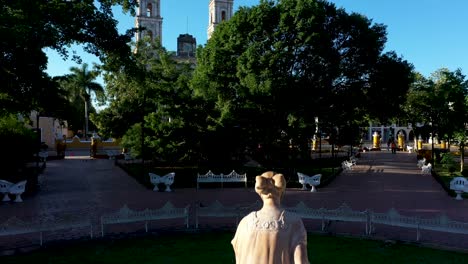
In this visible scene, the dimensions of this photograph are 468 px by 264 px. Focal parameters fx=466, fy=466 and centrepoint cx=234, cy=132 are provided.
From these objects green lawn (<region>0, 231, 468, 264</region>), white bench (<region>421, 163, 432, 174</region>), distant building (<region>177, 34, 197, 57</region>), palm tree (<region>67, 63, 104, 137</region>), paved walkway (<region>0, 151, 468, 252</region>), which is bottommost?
green lawn (<region>0, 231, 468, 264</region>)

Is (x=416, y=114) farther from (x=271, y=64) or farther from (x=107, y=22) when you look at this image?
(x=107, y=22)

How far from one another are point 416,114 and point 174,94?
19.8 meters

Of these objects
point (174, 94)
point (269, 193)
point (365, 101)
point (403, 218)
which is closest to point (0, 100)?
point (174, 94)

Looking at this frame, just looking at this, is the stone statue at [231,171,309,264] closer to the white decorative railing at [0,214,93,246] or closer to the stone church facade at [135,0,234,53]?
the white decorative railing at [0,214,93,246]

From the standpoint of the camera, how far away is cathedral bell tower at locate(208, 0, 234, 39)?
248 feet

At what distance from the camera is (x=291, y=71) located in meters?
25.8

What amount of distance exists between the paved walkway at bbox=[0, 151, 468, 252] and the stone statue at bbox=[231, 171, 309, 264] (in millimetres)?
7821

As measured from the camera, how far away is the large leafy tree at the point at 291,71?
77.4ft

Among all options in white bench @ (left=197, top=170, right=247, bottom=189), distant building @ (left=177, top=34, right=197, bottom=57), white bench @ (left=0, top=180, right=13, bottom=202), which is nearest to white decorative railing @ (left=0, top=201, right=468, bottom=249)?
white bench @ (left=0, top=180, right=13, bottom=202)

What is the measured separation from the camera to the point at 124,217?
36.5ft

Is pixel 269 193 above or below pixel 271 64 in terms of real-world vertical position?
below

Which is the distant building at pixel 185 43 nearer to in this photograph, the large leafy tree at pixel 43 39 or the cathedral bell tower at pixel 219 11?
the cathedral bell tower at pixel 219 11

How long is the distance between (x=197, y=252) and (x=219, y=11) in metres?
70.0

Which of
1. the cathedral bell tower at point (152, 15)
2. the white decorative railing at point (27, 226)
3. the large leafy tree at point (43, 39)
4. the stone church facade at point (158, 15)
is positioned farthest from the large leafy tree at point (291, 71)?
the cathedral bell tower at point (152, 15)
